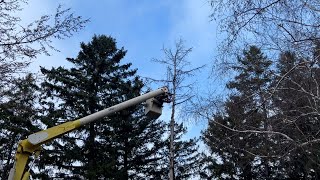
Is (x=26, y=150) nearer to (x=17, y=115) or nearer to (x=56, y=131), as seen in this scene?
(x=56, y=131)

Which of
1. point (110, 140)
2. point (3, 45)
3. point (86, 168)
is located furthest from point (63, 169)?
point (3, 45)

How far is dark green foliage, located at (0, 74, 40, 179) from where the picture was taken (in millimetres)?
7582

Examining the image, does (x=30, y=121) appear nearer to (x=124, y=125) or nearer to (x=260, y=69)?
(x=124, y=125)

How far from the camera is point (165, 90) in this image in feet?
29.0

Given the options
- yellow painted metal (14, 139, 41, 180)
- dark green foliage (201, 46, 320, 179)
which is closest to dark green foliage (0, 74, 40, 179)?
yellow painted metal (14, 139, 41, 180)

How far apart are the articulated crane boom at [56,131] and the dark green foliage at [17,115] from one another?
0.76 metres

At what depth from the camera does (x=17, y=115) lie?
15141 mm

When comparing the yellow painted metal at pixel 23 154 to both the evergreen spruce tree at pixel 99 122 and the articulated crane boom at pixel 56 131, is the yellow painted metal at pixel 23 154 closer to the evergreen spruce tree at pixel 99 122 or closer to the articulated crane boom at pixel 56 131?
the articulated crane boom at pixel 56 131

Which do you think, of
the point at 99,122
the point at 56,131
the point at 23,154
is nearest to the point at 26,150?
the point at 23,154

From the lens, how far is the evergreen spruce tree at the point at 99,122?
21.9 m

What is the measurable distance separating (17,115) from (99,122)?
8.64 meters

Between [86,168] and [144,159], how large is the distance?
213 inches

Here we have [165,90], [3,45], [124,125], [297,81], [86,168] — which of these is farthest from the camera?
[124,125]

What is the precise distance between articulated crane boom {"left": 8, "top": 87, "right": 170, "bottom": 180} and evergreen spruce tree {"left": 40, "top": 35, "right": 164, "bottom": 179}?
12.0m
